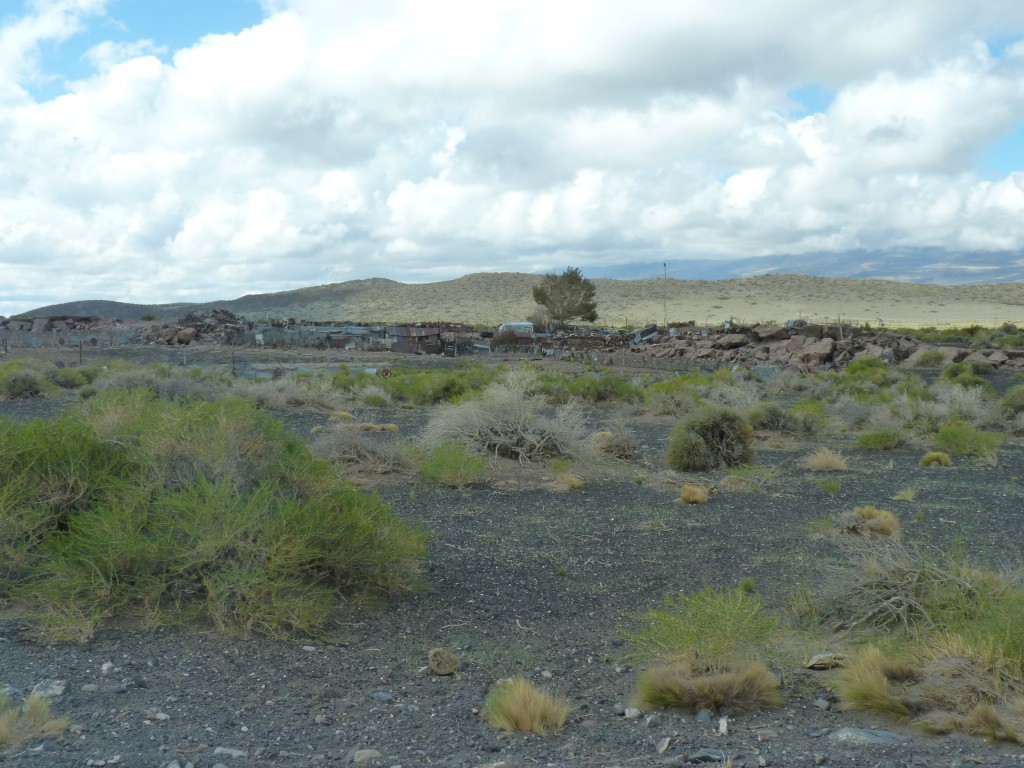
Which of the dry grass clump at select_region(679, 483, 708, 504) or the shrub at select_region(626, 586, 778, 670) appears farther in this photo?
the dry grass clump at select_region(679, 483, 708, 504)

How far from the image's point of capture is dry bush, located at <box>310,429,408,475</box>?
16.5 meters

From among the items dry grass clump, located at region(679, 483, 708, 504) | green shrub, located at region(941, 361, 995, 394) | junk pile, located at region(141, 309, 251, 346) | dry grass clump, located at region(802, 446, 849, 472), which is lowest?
green shrub, located at region(941, 361, 995, 394)

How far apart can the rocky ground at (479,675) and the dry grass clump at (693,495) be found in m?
1.68

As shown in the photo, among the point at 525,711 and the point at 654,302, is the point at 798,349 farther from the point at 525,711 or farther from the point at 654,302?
the point at 654,302

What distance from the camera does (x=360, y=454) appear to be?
55.2 feet

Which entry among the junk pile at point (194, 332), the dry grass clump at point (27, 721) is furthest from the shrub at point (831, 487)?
the junk pile at point (194, 332)

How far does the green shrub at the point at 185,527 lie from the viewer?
775 cm

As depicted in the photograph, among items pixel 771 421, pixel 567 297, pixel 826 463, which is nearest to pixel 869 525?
pixel 826 463

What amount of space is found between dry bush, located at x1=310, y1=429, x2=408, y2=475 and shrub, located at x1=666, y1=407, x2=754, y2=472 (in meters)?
5.07

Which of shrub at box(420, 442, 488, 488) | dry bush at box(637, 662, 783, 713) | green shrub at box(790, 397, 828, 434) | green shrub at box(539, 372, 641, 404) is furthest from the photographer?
green shrub at box(539, 372, 641, 404)

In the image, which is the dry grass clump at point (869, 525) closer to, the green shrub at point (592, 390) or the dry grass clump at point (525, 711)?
the dry grass clump at point (525, 711)

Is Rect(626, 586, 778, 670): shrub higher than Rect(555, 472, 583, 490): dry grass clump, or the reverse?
Rect(626, 586, 778, 670): shrub

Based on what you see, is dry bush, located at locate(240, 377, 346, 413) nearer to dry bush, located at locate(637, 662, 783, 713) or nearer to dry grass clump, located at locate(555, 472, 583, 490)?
dry grass clump, located at locate(555, 472, 583, 490)

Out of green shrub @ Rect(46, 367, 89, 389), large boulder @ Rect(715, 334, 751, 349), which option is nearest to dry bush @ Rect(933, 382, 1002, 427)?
large boulder @ Rect(715, 334, 751, 349)
